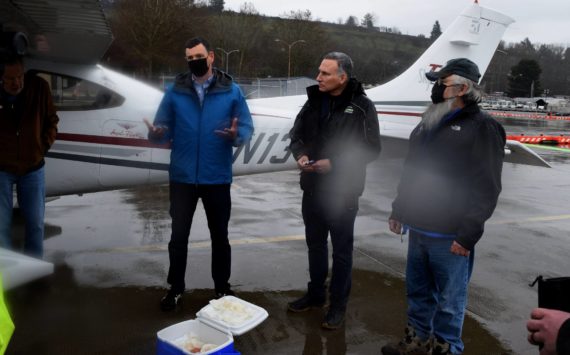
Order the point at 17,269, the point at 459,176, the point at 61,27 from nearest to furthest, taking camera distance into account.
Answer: the point at 17,269, the point at 459,176, the point at 61,27

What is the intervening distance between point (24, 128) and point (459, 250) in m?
3.08

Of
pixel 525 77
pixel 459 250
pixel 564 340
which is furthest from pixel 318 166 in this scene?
pixel 525 77

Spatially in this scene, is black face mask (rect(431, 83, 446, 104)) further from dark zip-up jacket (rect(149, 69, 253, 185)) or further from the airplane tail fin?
the airplane tail fin

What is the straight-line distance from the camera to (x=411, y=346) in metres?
2.96

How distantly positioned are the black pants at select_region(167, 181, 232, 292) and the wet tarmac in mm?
321

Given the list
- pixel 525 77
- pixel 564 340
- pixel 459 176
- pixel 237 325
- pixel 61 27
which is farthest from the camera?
pixel 525 77

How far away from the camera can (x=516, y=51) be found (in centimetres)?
10300

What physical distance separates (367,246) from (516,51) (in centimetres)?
11301

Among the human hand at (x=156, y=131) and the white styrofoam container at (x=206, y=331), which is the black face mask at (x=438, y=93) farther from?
the human hand at (x=156, y=131)

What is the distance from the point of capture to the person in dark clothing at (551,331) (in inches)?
55.1

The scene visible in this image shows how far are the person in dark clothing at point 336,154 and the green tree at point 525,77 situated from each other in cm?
9374

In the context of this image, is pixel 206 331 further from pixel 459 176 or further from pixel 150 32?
pixel 150 32

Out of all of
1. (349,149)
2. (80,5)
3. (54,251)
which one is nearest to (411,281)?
(349,149)

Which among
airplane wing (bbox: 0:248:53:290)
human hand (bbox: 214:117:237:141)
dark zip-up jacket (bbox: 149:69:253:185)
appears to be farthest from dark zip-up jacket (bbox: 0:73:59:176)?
human hand (bbox: 214:117:237:141)
